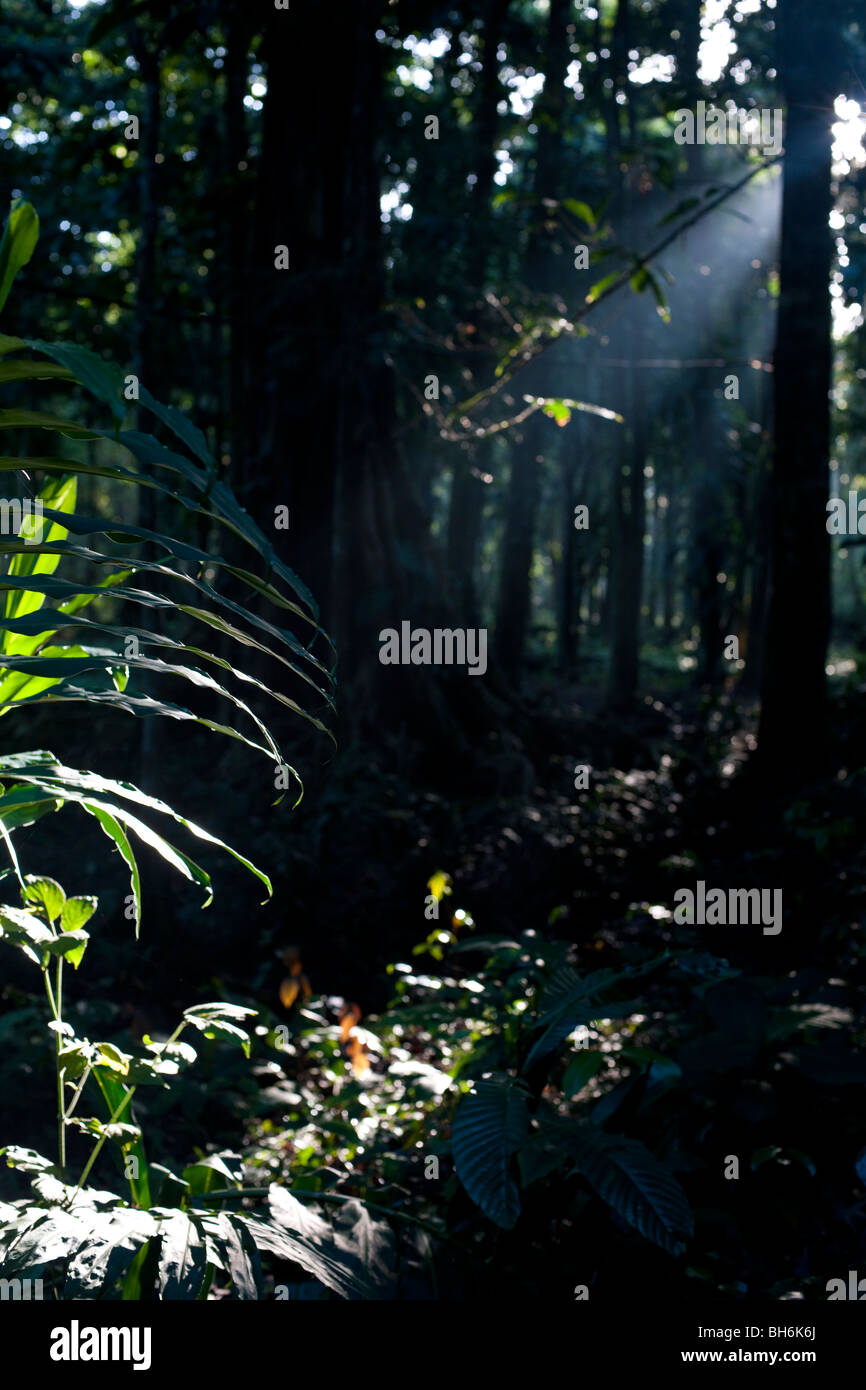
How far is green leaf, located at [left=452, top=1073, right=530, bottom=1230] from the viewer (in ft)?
6.65

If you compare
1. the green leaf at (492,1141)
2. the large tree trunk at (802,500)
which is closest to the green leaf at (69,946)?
the green leaf at (492,1141)

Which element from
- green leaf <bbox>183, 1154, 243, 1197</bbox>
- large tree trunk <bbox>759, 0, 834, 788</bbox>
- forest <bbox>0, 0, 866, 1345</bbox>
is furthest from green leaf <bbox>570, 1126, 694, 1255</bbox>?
large tree trunk <bbox>759, 0, 834, 788</bbox>

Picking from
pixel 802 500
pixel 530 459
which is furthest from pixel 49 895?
pixel 530 459

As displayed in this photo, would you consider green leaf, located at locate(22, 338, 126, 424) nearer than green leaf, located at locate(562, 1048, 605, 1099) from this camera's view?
Yes

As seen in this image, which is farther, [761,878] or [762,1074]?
[761,878]

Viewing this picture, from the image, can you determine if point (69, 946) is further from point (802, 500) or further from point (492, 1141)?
point (802, 500)

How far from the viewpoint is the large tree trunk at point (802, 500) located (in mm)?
7309

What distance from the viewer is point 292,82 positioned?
9.06m

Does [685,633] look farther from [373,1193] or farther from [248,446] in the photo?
[373,1193]

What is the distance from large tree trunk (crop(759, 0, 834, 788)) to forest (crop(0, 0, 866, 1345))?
31mm

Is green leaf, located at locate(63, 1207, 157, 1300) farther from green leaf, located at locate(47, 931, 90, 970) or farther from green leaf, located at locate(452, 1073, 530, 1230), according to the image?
green leaf, located at locate(452, 1073, 530, 1230)

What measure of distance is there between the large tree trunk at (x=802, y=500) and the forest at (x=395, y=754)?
3 centimetres
